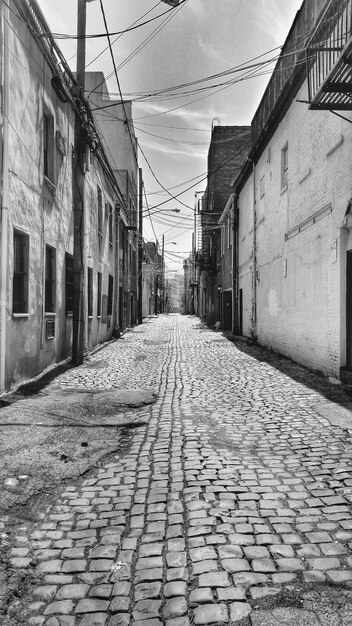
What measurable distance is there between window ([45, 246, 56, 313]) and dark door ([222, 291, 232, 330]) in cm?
1521

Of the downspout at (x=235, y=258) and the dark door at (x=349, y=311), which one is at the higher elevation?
the downspout at (x=235, y=258)

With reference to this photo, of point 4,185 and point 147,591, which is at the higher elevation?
point 4,185

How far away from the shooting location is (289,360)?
11164 mm

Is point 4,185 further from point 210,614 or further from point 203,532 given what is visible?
point 210,614

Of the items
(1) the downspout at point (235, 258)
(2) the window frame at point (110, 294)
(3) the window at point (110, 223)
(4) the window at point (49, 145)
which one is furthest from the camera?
(1) the downspout at point (235, 258)

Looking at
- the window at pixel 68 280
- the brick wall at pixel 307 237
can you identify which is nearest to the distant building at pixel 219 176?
the brick wall at pixel 307 237

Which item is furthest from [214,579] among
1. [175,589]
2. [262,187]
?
[262,187]

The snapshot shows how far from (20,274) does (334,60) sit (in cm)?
615

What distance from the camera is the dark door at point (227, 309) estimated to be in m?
24.4

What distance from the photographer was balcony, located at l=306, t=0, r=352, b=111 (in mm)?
5867

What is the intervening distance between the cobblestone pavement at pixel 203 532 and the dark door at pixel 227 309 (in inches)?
742

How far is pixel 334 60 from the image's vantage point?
277 inches

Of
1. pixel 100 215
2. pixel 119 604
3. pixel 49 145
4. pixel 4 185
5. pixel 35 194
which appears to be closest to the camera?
pixel 119 604

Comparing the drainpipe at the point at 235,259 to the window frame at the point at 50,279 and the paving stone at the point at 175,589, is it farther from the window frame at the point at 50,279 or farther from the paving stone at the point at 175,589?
the paving stone at the point at 175,589
